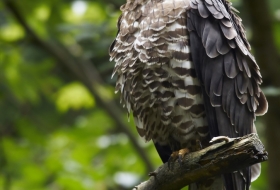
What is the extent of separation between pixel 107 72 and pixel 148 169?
4.37 ft

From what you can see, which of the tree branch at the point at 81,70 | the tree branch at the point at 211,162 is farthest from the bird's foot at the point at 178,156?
the tree branch at the point at 81,70

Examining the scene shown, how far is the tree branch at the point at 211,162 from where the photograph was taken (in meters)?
3.84

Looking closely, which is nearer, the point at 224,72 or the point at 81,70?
the point at 224,72

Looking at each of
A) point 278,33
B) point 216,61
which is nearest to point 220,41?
point 216,61

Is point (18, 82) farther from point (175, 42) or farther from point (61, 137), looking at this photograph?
point (175, 42)

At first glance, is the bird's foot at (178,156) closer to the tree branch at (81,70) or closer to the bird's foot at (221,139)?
the bird's foot at (221,139)

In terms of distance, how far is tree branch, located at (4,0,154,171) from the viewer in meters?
7.70

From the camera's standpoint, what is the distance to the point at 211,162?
4.03 m

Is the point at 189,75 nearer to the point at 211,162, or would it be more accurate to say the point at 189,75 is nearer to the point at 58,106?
the point at 211,162

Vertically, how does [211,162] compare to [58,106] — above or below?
below

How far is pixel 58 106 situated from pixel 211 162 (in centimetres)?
475

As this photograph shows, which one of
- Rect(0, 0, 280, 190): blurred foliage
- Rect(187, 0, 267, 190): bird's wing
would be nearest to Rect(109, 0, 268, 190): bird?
Rect(187, 0, 267, 190): bird's wing

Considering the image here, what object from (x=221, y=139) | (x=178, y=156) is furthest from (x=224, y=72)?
(x=221, y=139)

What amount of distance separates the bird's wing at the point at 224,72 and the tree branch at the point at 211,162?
0.50 meters
